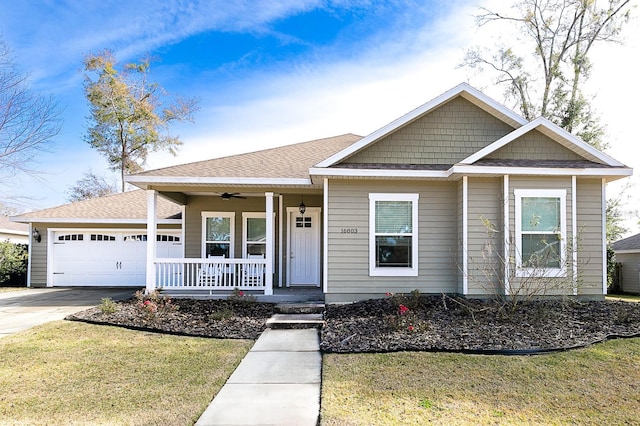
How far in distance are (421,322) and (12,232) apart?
2148 cm

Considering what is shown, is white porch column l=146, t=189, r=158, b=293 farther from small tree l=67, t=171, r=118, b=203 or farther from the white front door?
small tree l=67, t=171, r=118, b=203

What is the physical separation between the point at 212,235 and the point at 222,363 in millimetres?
7488

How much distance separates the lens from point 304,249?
39.5 feet

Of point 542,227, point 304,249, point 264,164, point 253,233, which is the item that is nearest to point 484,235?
point 542,227

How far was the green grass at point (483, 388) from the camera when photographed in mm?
3938

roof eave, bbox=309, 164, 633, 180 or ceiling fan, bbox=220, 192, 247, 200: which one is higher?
roof eave, bbox=309, 164, 633, 180

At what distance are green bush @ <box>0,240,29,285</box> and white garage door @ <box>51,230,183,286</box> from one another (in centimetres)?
146

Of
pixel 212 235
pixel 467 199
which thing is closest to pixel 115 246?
pixel 212 235

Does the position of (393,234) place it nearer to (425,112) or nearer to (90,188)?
(425,112)

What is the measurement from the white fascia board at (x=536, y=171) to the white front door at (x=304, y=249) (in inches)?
179

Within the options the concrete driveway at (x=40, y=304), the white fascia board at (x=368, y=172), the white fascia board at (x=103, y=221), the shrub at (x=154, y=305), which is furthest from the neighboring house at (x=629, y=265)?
the concrete driveway at (x=40, y=304)

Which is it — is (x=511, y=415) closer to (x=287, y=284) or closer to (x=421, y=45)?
(x=287, y=284)

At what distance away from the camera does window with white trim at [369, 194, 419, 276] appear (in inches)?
368

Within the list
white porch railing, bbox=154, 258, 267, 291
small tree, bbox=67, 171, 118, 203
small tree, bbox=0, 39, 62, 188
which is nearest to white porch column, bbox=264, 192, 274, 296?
white porch railing, bbox=154, 258, 267, 291
